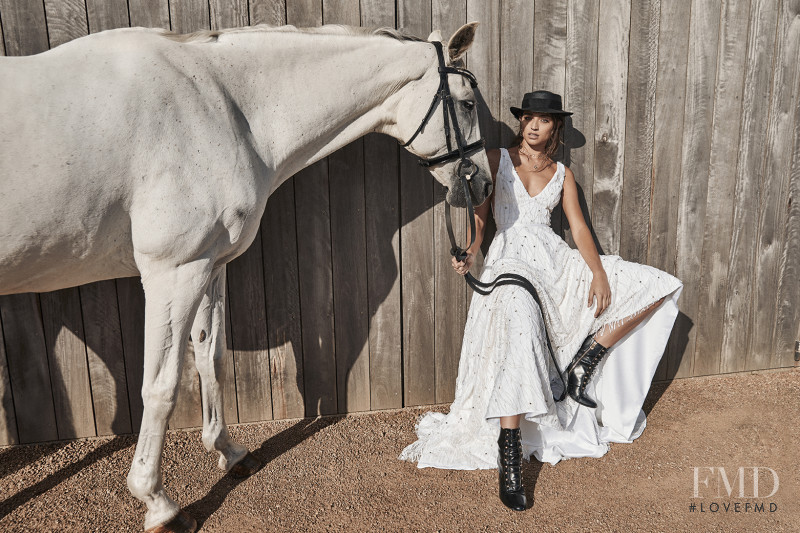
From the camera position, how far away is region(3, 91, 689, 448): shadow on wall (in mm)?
2994

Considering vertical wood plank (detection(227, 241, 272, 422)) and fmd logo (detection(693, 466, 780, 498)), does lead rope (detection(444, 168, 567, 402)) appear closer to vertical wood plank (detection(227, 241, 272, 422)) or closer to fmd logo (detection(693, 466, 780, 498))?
fmd logo (detection(693, 466, 780, 498))

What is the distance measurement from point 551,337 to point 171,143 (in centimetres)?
201

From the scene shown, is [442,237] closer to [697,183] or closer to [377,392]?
[377,392]

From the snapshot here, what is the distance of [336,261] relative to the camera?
A: 10.4ft

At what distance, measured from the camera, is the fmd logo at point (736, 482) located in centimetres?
260

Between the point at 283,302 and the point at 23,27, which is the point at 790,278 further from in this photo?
the point at 23,27

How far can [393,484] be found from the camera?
2.71 meters

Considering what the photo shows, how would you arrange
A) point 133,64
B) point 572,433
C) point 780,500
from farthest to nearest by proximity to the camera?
point 572,433
point 780,500
point 133,64

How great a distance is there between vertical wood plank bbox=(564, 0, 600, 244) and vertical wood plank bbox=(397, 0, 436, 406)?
83cm

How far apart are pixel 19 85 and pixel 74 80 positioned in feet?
0.56

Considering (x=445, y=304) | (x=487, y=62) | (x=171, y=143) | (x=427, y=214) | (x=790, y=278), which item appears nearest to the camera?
(x=171, y=143)

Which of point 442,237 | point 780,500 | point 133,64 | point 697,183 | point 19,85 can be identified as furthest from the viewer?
point 697,183

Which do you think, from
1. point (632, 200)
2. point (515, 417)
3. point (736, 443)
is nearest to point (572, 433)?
point (515, 417)

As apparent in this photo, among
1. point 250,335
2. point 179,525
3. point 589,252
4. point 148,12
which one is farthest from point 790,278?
point 148,12
